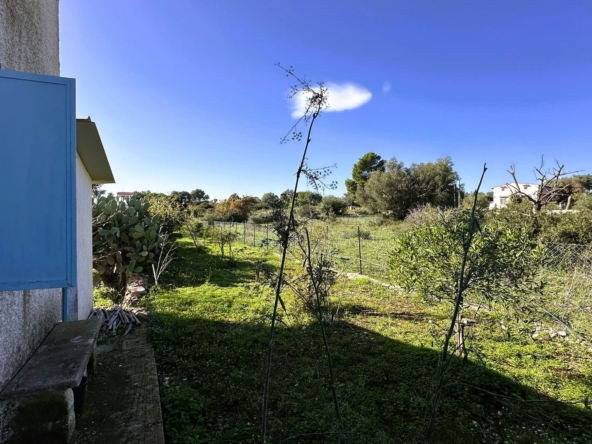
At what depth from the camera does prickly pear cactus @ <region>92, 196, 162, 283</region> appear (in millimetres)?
6375

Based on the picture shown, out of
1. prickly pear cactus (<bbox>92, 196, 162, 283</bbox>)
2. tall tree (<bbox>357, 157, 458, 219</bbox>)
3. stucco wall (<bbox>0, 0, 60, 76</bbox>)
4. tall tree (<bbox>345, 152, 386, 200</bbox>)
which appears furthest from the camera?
tall tree (<bbox>345, 152, 386, 200</bbox>)

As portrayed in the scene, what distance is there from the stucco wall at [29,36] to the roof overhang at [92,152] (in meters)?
0.56

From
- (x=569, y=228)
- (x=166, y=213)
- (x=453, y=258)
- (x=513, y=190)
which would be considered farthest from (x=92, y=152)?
(x=513, y=190)

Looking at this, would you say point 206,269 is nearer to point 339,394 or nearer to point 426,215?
point 339,394

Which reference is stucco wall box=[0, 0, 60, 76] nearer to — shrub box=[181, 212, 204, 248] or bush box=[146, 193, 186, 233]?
bush box=[146, 193, 186, 233]

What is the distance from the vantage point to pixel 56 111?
60.2 inches

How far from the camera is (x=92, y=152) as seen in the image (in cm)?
347

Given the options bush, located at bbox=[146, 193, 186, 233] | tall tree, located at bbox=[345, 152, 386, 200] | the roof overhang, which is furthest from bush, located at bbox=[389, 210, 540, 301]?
tall tree, located at bbox=[345, 152, 386, 200]

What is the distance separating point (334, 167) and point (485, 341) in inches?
150

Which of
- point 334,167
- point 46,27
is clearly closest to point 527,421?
point 334,167

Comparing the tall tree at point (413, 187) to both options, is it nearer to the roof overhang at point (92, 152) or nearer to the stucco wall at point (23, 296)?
the roof overhang at point (92, 152)

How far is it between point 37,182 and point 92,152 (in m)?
2.33

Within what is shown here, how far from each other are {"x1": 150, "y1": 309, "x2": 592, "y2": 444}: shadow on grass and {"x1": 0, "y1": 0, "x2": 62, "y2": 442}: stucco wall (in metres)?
1.12

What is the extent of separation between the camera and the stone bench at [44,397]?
1771 mm
